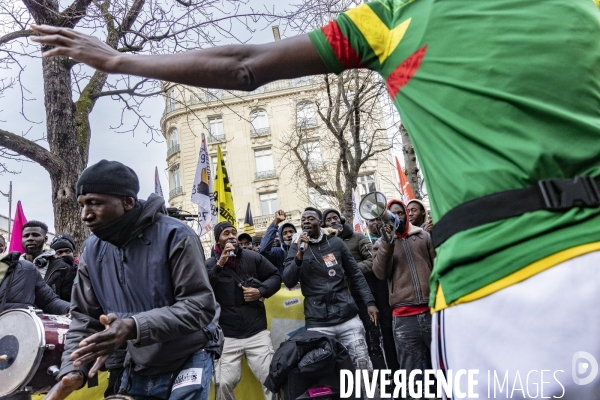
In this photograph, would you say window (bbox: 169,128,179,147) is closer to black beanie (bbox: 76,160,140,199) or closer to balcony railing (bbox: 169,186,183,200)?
balcony railing (bbox: 169,186,183,200)

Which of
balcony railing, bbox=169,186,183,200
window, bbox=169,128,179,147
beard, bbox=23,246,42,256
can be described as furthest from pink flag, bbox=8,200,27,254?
window, bbox=169,128,179,147

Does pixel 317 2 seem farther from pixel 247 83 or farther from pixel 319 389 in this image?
pixel 247 83

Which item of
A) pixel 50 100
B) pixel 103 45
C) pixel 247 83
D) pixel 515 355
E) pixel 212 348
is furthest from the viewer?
pixel 50 100

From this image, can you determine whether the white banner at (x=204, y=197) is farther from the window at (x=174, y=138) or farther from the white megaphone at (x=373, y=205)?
the window at (x=174, y=138)

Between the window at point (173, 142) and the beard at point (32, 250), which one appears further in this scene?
the window at point (173, 142)

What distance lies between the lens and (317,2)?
34.9ft

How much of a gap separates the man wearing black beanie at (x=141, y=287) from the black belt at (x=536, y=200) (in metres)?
2.14

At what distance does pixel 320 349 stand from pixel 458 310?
467cm

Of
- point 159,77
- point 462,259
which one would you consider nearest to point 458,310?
point 462,259

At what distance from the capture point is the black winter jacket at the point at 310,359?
5621mm

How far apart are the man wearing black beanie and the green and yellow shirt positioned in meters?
2.06

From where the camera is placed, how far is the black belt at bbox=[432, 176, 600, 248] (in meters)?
1.19

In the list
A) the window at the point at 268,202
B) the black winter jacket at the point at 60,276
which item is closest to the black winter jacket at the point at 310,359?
the black winter jacket at the point at 60,276

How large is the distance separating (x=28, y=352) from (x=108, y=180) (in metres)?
1.88
